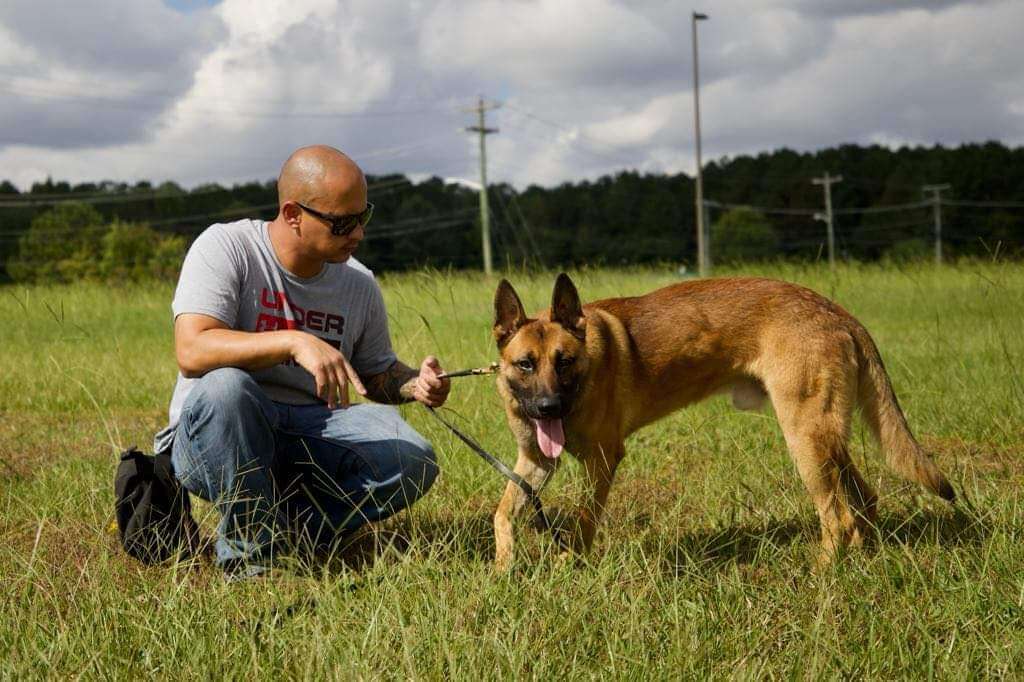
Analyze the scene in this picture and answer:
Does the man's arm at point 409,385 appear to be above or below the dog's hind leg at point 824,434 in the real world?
above

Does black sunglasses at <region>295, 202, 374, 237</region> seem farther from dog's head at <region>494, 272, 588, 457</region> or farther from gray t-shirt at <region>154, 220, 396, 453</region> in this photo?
dog's head at <region>494, 272, 588, 457</region>

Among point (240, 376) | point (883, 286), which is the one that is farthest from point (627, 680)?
point (883, 286)

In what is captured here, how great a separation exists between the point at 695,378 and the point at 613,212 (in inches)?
2317

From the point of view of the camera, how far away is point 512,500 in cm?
373

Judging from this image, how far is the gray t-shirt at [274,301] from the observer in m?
3.36

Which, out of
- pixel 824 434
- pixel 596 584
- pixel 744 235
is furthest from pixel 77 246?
pixel 596 584

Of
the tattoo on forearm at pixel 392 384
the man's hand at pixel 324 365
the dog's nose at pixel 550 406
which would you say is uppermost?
the man's hand at pixel 324 365

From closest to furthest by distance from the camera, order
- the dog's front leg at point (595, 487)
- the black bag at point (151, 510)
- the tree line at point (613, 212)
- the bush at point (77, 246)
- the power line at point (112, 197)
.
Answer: the black bag at point (151, 510), the dog's front leg at point (595, 487), the tree line at point (613, 212), the bush at point (77, 246), the power line at point (112, 197)

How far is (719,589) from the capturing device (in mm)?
2820

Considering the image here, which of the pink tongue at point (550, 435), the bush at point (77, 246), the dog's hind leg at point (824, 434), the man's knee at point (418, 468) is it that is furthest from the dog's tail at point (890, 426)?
the bush at point (77, 246)

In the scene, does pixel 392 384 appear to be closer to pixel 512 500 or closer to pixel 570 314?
pixel 512 500

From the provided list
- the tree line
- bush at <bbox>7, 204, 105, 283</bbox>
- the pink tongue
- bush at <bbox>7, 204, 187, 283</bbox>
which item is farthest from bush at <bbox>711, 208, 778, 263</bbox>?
the pink tongue

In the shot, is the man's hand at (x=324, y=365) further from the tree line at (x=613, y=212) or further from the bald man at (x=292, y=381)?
the tree line at (x=613, y=212)

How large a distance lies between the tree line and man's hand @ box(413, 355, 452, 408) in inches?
1983
